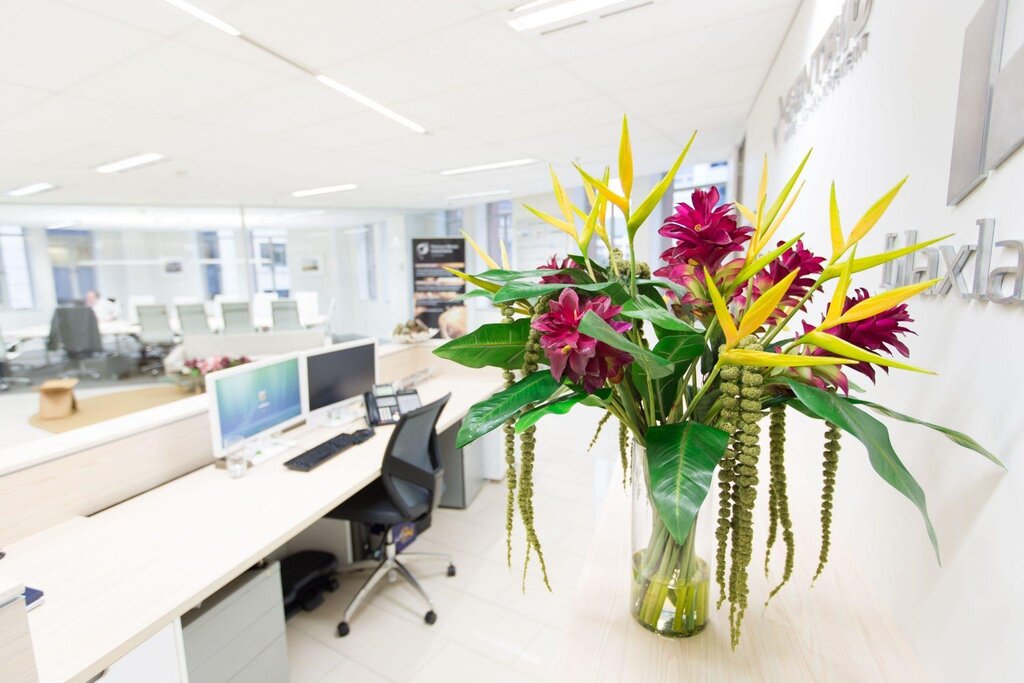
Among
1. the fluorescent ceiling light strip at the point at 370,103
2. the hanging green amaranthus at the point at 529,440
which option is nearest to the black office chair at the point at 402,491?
the hanging green amaranthus at the point at 529,440

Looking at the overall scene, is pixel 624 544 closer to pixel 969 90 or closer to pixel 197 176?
pixel 969 90

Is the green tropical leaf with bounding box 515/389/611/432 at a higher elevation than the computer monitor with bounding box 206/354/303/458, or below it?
higher

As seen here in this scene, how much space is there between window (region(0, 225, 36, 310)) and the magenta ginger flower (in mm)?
9760

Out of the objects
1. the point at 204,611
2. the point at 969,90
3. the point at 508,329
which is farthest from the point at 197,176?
the point at 969,90

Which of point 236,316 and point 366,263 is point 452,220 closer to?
point 366,263

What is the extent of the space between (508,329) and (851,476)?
922 mm

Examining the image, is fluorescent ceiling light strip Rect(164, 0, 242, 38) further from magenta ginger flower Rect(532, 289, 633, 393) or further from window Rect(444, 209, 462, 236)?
window Rect(444, 209, 462, 236)

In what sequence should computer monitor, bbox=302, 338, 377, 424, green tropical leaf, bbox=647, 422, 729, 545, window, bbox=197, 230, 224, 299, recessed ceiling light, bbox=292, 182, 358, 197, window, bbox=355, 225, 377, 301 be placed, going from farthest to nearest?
window, bbox=355, 225, 377, 301, window, bbox=197, 230, 224, 299, recessed ceiling light, bbox=292, 182, 358, 197, computer monitor, bbox=302, 338, 377, 424, green tropical leaf, bbox=647, 422, 729, 545

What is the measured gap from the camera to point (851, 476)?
110 cm

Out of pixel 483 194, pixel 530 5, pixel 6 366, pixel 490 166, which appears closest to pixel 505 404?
pixel 530 5

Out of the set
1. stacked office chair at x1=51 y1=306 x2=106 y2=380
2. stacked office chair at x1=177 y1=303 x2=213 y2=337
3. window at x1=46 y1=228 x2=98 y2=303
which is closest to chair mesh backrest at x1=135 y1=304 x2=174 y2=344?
stacked office chair at x1=177 y1=303 x2=213 y2=337

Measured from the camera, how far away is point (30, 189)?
545 centimetres

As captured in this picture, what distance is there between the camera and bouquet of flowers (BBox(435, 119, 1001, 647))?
0.55m

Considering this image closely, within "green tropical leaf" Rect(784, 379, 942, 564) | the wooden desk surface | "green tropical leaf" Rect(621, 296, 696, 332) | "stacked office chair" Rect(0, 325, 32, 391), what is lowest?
"stacked office chair" Rect(0, 325, 32, 391)
